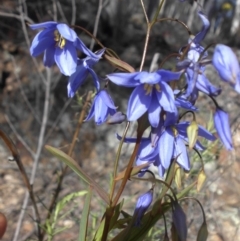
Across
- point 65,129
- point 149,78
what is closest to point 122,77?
point 149,78

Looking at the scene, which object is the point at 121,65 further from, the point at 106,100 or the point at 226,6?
the point at 226,6

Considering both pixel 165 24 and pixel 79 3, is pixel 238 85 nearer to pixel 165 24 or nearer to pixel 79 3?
pixel 79 3

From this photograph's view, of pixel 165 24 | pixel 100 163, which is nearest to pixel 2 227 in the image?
pixel 100 163

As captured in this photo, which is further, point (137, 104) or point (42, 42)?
point (42, 42)

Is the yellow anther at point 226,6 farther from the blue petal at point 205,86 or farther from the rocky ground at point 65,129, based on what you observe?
the blue petal at point 205,86

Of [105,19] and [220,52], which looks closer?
[220,52]

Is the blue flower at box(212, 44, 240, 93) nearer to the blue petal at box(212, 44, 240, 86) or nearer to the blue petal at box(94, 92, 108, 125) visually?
the blue petal at box(212, 44, 240, 86)
